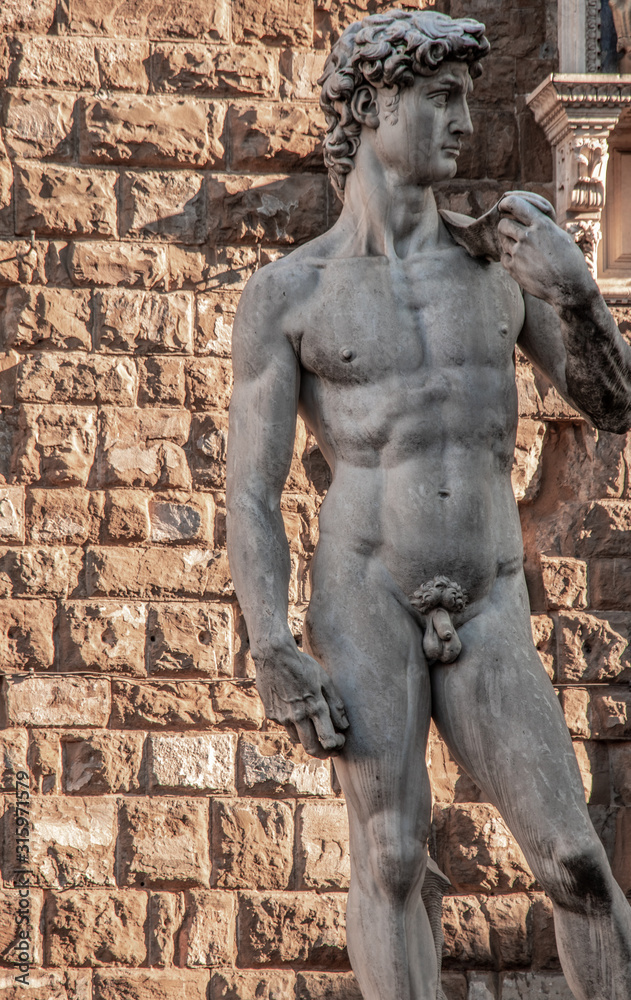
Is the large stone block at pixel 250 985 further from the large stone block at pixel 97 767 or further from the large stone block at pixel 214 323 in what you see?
the large stone block at pixel 214 323

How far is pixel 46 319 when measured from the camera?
211 inches

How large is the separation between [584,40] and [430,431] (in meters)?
2.81

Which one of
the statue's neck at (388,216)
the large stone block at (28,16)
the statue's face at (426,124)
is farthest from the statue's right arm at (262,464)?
the large stone block at (28,16)

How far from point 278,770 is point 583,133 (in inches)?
99.3

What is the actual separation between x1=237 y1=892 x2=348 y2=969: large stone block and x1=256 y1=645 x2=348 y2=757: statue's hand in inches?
86.4

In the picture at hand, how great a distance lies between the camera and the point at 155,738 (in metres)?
5.20

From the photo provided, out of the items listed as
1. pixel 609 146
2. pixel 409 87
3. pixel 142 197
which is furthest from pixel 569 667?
pixel 409 87

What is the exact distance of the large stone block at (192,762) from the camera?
17.0 ft

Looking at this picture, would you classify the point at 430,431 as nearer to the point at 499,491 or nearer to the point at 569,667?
the point at 499,491

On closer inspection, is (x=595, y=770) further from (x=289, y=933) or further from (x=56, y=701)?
(x=56, y=701)

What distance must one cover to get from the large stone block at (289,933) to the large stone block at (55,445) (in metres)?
1.62

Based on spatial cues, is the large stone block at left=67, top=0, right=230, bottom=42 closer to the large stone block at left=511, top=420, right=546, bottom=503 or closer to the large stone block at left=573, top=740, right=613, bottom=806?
the large stone block at left=511, top=420, right=546, bottom=503

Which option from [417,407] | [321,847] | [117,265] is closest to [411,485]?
[417,407]

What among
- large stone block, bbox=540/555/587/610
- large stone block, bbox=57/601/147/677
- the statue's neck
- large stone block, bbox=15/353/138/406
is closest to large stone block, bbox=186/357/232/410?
large stone block, bbox=15/353/138/406
